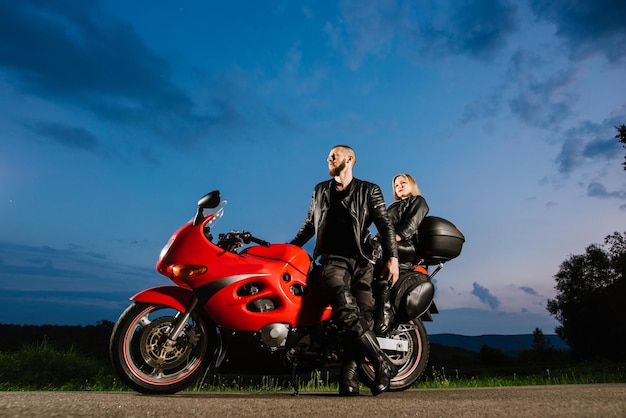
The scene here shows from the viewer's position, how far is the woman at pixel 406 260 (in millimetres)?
5176

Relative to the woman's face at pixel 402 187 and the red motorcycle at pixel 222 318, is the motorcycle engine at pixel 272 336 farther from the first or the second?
the woman's face at pixel 402 187

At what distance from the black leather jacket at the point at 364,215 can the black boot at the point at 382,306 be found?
0.27 meters

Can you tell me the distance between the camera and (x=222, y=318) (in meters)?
4.76

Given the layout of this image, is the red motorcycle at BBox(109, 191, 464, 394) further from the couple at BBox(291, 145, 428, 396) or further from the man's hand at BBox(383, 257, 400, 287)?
the man's hand at BBox(383, 257, 400, 287)

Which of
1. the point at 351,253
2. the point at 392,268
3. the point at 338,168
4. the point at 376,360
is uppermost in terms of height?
the point at 338,168

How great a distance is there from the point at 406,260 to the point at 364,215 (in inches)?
35.3

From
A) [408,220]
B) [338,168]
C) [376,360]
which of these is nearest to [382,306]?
[376,360]

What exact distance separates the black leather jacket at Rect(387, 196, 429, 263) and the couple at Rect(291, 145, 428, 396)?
0.24 meters

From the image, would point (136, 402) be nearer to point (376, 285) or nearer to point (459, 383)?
point (376, 285)

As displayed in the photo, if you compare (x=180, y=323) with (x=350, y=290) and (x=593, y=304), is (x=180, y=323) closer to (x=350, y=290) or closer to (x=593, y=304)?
(x=350, y=290)

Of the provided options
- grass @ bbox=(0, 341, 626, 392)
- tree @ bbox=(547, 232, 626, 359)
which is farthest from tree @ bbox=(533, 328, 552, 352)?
grass @ bbox=(0, 341, 626, 392)

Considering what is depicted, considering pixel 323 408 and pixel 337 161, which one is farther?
pixel 337 161

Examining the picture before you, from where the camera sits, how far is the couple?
188 inches

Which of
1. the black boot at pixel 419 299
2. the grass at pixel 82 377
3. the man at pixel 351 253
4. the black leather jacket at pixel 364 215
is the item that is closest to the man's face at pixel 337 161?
the man at pixel 351 253
